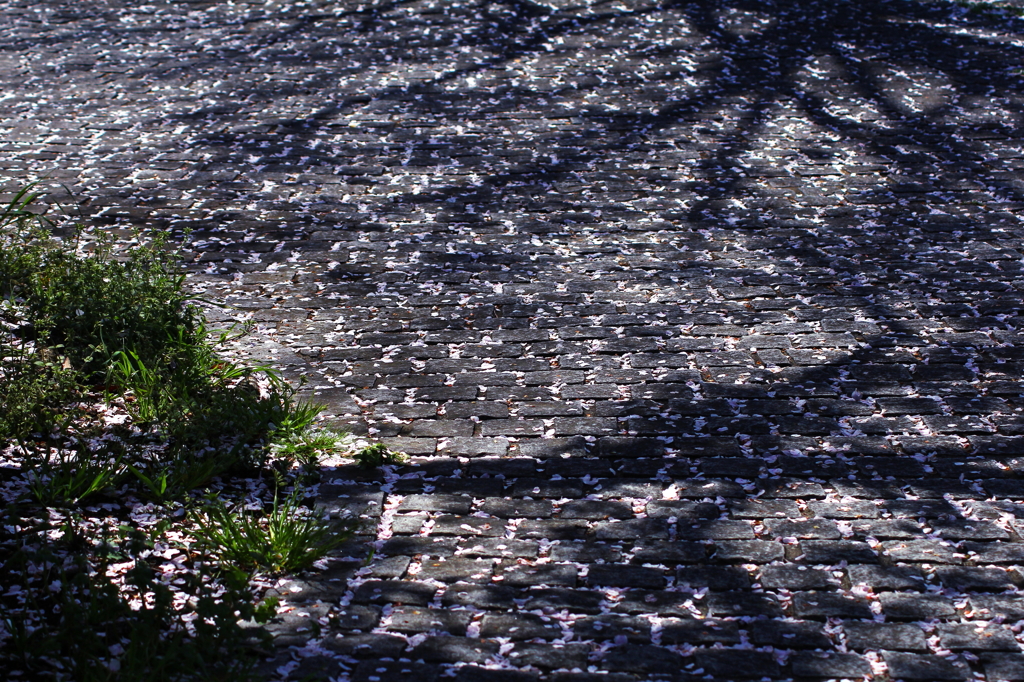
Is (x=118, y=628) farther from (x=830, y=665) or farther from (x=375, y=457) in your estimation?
(x=830, y=665)

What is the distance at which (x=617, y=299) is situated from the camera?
5.66 meters

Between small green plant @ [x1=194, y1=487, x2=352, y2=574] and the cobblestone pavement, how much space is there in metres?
0.12

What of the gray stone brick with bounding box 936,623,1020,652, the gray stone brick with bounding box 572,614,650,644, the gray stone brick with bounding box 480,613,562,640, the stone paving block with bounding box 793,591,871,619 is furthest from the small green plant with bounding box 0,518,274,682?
the gray stone brick with bounding box 936,623,1020,652

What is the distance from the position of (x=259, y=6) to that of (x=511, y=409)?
10.1 metres

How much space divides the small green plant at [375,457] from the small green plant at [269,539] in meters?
0.47

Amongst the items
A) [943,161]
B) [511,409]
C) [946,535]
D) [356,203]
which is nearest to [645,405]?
[511,409]

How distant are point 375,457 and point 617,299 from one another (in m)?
2.23

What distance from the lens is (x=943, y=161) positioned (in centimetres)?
773

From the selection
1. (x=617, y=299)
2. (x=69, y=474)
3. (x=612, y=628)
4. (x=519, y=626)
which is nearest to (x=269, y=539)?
(x=69, y=474)

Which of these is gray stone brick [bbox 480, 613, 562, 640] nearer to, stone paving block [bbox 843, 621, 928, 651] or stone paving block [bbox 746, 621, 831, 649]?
stone paving block [bbox 746, 621, 831, 649]

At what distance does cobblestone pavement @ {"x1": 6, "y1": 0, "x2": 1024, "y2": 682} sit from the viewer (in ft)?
10.6

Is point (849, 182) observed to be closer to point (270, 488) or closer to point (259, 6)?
point (270, 488)

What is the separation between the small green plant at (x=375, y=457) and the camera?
4062 mm

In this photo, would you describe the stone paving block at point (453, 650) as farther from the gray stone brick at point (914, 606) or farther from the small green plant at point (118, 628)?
the gray stone brick at point (914, 606)
